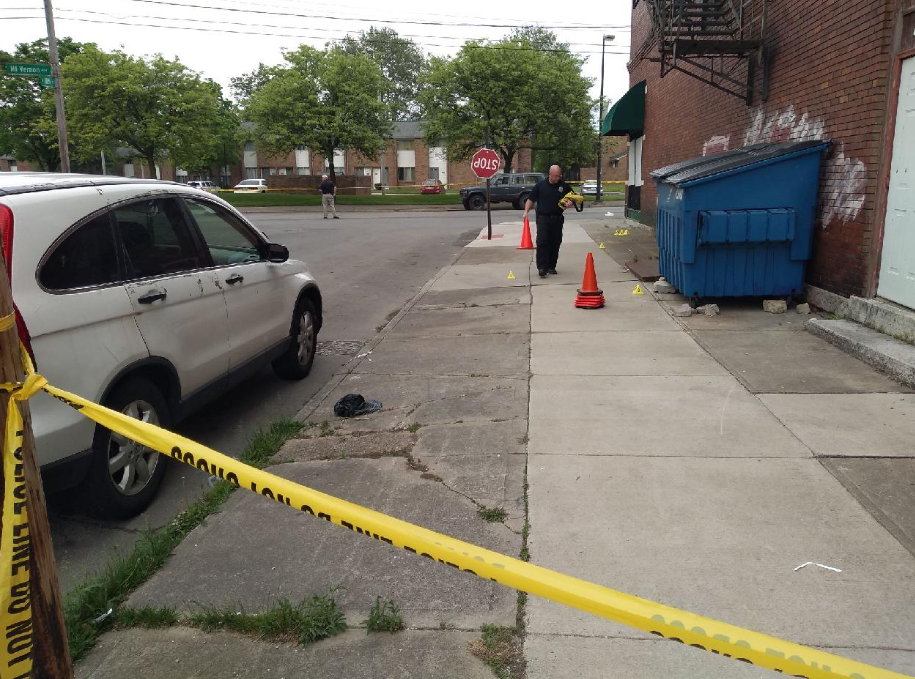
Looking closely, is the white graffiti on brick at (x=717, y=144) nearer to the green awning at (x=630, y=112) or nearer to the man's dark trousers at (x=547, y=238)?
the man's dark trousers at (x=547, y=238)

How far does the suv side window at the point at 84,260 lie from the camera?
149 inches

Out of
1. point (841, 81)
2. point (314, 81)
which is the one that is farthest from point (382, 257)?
point (314, 81)

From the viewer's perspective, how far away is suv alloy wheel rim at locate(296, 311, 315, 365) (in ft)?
22.5

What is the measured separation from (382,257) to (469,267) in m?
2.92

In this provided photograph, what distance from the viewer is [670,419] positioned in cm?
528

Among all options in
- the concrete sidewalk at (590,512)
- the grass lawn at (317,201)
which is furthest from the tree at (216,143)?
the concrete sidewalk at (590,512)

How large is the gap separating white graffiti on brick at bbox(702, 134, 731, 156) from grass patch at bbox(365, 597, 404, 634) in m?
10.9

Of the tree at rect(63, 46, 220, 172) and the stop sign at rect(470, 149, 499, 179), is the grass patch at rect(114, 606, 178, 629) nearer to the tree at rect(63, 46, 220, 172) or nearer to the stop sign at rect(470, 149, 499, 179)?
the stop sign at rect(470, 149, 499, 179)

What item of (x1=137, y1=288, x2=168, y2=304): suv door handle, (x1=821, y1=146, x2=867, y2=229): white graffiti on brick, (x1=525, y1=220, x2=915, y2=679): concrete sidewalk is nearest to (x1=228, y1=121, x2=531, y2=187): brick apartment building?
(x1=821, y1=146, x2=867, y2=229): white graffiti on brick

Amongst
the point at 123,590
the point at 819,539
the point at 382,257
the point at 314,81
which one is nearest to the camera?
the point at 123,590

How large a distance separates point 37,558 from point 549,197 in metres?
10.4

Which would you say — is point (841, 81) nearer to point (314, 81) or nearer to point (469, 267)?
point (469, 267)

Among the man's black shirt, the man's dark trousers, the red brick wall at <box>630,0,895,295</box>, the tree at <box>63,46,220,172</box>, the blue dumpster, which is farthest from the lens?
the tree at <box>63,46,220,172</box>

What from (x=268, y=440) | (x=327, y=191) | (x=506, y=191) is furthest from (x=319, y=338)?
(x=506, y=191)
